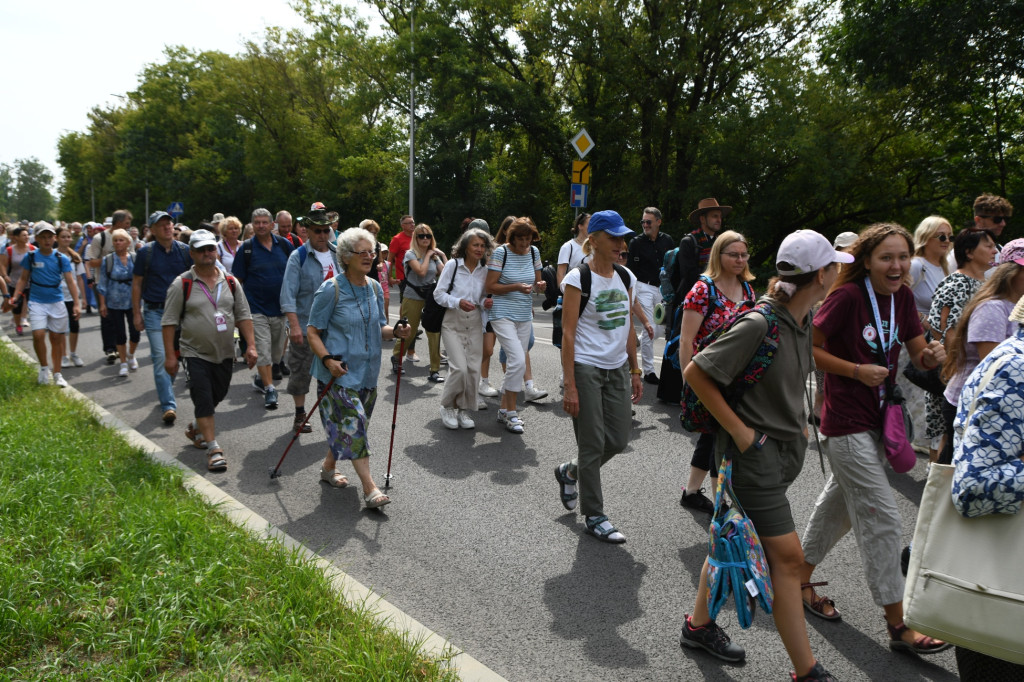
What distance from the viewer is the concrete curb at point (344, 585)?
3139mm

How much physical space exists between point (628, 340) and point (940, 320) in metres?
2.03

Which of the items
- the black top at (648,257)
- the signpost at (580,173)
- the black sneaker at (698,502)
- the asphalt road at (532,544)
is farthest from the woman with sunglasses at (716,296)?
the signpost at (580,173)

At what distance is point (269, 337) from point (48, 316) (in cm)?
285

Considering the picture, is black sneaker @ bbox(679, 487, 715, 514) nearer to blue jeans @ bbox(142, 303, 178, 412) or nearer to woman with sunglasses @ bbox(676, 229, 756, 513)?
woman with sunglasses @ bbox(676, 229, 756, 513)

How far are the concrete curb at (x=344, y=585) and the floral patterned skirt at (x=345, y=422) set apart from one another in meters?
0.67

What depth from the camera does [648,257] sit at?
852 cm

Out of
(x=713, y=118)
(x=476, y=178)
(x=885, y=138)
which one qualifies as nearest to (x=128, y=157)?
(x=476, y=178)

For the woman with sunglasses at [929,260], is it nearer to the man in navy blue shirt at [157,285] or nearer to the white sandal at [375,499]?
the white sandal at [375,499]

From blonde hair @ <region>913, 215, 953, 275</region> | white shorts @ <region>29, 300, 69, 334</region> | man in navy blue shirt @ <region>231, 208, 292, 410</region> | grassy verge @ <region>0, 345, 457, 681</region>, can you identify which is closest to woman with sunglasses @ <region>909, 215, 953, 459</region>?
blonde hair @ <region>913, 215, 953, 275</region>

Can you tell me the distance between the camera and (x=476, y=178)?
3152 cm

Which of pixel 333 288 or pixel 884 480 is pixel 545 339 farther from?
pixel 884 480

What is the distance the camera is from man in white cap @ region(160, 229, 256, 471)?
6.07 meters

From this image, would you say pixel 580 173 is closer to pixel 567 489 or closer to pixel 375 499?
pixel 567 489

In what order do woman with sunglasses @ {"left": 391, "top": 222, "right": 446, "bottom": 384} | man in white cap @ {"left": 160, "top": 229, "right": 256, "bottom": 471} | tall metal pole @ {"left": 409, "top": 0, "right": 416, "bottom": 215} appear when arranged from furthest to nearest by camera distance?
tall metal pole @ {"left": 409, "top": 0, "right": 416, "bottom": 215} → woman with sunglasses @ {"left": 391, "top": 222, "right": 446, "bottom": 384} → man in white cap @ {"left": 160, "top": 229, "right": 256, "bottom": 471}
